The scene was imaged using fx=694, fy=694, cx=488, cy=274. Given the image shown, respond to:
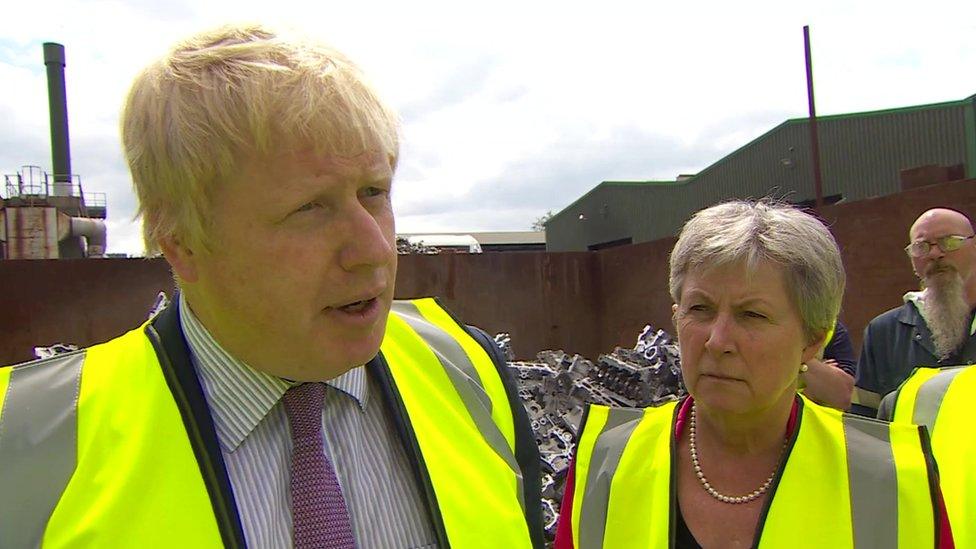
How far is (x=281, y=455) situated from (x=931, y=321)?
10.7 ft

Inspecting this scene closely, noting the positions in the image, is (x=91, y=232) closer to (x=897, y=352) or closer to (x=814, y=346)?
(x=897, y=352)

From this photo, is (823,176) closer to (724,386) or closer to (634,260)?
(634,260)

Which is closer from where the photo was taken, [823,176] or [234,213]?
[234,213]

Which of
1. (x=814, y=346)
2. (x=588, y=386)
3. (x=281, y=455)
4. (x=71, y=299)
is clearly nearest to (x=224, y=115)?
(x=281, y=455)

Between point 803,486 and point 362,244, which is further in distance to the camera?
point 803,486

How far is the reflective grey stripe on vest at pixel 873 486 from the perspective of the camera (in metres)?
1.63

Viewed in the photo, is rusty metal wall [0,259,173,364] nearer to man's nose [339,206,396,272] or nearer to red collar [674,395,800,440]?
red collar [674,395,800,440]

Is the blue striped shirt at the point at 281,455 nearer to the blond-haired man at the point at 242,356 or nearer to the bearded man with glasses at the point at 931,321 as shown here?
the blond-haired man at the point at 242,356

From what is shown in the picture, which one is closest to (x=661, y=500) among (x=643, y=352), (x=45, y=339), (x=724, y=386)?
(x=724, y=386)

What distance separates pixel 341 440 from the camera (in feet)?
4.21

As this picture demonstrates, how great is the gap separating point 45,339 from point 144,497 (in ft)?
25.0

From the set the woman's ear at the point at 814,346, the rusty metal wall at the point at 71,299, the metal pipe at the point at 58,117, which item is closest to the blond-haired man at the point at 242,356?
the woman's ear at the point at 814,346

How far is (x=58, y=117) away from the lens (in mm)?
25375

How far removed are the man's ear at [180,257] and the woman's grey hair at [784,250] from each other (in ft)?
4.48
